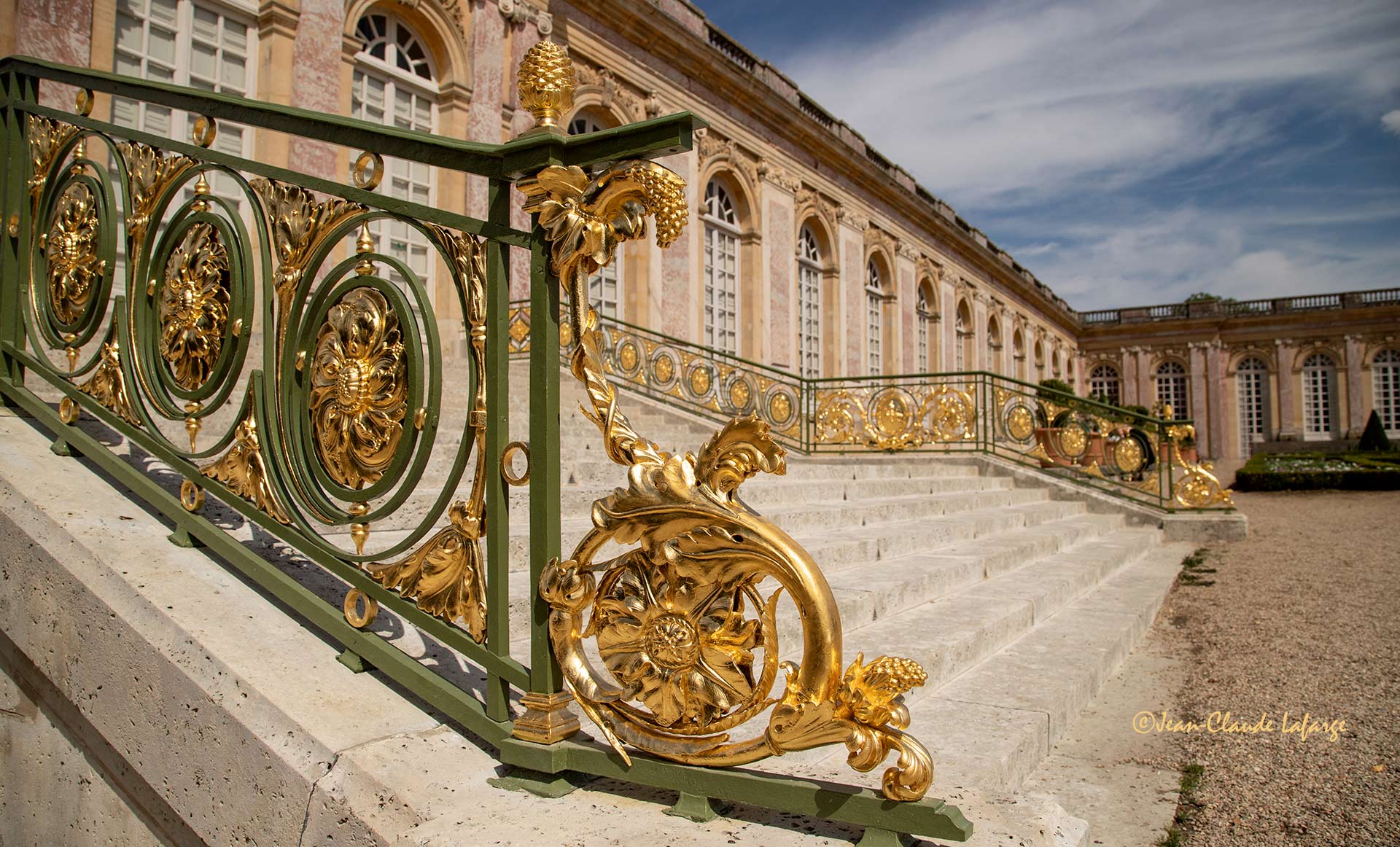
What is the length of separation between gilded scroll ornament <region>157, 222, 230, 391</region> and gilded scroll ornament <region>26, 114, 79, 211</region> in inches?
31.7

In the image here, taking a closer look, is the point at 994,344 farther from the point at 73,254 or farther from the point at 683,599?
the point at 683,599


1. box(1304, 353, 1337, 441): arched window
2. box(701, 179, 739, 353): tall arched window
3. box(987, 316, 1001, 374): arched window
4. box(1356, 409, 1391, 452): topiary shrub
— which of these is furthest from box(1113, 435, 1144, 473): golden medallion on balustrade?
box(1304, 353, 1337, 441): arched window

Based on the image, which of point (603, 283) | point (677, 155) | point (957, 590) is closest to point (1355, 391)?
point (603, 283)

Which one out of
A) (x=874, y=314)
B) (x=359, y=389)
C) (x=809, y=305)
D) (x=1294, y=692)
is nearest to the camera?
(x=359, y=389)

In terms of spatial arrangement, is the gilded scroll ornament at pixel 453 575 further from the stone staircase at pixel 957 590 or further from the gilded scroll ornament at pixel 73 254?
the gilded scroll ornament at pixel 73 254

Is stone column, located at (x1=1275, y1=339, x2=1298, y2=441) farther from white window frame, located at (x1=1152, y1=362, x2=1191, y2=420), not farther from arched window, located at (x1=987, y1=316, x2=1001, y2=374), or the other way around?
arched window, located at (x1=987, y1=316, x2=1001, y2=374)

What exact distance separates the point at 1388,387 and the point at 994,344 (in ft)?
63.5

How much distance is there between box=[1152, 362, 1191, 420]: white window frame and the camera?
124 ft

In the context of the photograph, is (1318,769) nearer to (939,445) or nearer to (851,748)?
(851,748)

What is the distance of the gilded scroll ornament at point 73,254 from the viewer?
272cm

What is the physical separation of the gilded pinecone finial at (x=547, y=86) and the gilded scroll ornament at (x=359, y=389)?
0.57m

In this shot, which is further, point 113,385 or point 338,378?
point 113,385

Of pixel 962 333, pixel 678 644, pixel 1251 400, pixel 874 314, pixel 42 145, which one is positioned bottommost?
pixel 678 644

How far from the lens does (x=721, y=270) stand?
14.4 metres
